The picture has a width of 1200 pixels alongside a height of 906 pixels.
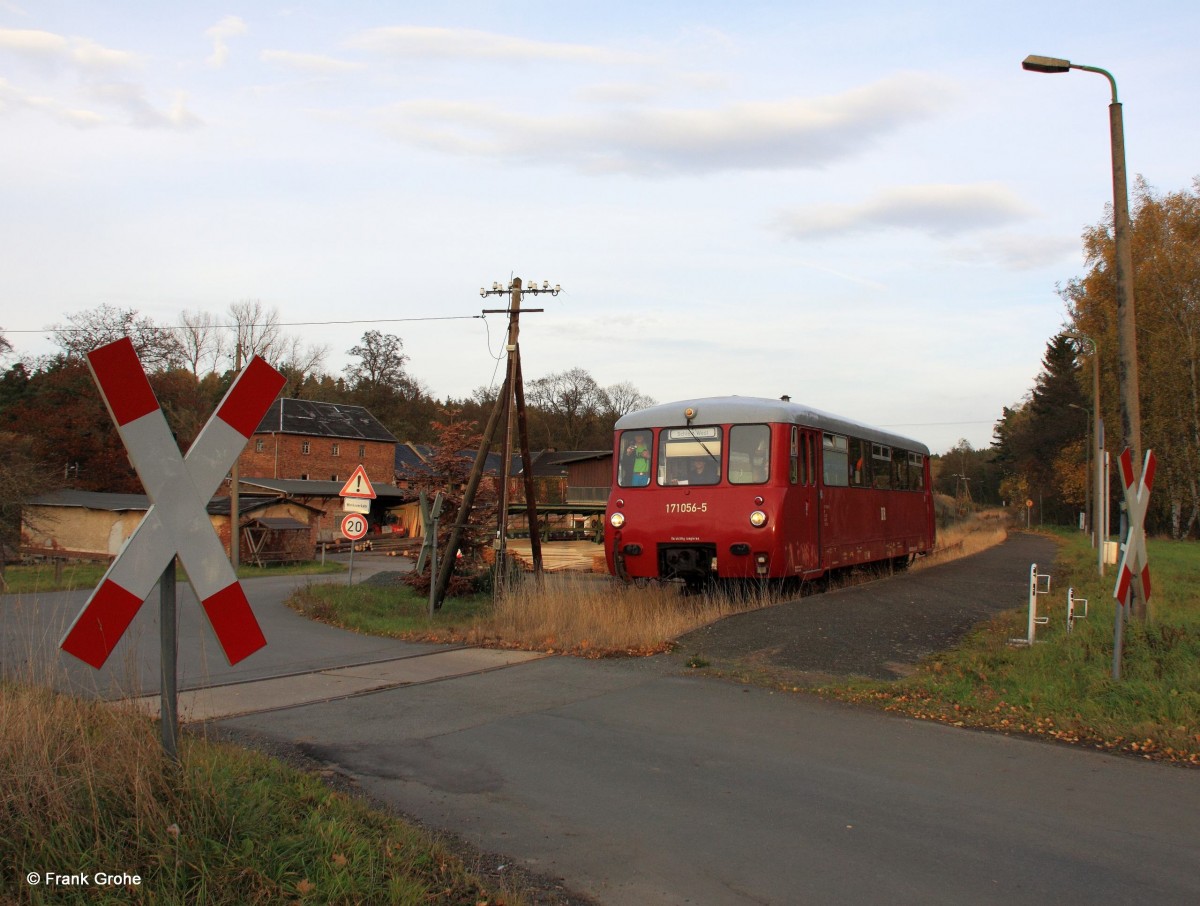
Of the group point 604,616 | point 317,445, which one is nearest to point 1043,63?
point 604,616

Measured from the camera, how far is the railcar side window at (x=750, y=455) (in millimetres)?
14664

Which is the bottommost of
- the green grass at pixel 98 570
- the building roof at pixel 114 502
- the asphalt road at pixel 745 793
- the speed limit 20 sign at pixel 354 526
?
the green grass at pixel 98 570

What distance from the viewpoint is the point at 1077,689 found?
8352 mm

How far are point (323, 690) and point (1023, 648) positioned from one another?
7.21 m

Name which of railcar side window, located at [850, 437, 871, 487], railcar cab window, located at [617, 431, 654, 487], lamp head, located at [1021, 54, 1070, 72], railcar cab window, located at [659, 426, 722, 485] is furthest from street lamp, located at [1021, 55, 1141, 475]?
railcar side window, located at [850, 437, 871, 487]

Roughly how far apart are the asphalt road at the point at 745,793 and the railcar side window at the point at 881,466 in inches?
461

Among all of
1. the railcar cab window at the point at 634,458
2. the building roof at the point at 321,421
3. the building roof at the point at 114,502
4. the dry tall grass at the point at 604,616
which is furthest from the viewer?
the building roof at the point at 321,421

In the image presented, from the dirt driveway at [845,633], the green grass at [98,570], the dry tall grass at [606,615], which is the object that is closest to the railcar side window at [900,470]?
the dirt driveway at [845,633]

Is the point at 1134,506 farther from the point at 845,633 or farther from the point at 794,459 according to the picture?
the point at 794,459

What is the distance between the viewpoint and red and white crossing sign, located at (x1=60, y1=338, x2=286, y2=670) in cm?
385

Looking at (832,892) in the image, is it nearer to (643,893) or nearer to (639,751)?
(643,893)

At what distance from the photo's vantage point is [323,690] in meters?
9.38

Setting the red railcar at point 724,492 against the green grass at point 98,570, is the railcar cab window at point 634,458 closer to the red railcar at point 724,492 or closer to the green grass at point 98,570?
the red railcar at point 724,492

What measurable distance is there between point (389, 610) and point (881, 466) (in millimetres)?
10579
